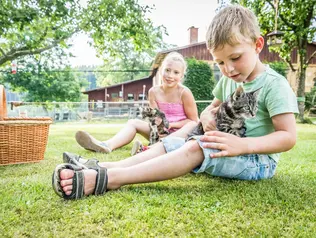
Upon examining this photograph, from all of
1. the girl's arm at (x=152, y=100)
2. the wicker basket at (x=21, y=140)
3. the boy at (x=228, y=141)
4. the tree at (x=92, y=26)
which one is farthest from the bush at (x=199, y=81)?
the boy at (x=228, y=141)

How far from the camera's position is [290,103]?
1474 millimetres

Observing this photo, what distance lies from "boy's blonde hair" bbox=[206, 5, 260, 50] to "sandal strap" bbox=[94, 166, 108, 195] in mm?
912

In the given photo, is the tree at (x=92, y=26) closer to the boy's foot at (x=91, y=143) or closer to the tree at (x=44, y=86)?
the boy's foot at (x=91, y=143)

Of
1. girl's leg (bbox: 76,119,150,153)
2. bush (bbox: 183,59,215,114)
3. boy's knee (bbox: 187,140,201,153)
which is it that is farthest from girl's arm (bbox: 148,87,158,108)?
A: bush (bbox: 183,59,215,114)

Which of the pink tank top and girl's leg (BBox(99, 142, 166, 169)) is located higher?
the pink tank top

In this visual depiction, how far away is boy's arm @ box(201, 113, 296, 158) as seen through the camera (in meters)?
1.43

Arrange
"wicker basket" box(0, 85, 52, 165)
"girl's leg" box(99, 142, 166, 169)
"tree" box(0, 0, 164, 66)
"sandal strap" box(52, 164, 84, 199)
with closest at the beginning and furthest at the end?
1. "sandal strap" box(52, 164, 84, 199)
2. "girl's leg" box(99, 142, 166, 169)
3. "wicker basket" box(0, 85, 52, 165)
4. "tree" box(0, 0, 164, 66)

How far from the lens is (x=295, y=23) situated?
453 inches

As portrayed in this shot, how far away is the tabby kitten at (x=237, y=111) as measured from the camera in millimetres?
1505

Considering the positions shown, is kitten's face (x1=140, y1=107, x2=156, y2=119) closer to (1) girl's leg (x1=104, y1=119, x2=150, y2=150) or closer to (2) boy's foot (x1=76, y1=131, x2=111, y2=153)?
(1) girl's leg (x1=104, y1=119, x2=150, y2=150)

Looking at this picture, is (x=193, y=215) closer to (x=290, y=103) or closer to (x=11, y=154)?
(x=290, y=103)

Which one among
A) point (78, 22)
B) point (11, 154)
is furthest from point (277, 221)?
point (78, 22)

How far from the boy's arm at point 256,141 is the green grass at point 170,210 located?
240mm

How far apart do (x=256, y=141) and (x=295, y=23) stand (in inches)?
475
